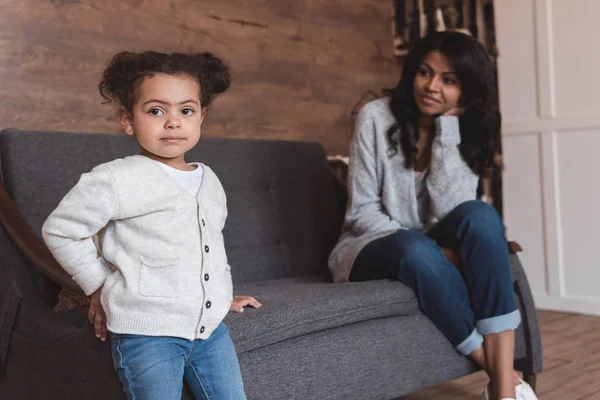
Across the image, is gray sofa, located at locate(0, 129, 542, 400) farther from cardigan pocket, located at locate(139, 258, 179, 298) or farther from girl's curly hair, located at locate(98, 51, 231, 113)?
girl's curly hair, located at locate(98, 51, 231, 113)

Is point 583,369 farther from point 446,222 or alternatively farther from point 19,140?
point 19,140

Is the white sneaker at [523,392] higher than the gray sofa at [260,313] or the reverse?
the reverse

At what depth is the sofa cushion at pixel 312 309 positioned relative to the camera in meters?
1.47

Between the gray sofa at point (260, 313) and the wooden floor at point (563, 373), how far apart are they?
162mm

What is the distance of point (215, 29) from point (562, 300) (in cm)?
210

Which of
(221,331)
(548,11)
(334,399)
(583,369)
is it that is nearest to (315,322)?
(334,399)

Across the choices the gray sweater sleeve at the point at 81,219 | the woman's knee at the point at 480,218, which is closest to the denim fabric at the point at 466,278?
the woman's knee at the point at 480,218

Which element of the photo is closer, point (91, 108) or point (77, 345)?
point (77, 345)

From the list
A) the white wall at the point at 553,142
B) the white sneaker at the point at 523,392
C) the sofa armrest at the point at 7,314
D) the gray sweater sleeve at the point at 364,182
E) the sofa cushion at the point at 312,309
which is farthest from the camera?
the white wall at the point at 553,142

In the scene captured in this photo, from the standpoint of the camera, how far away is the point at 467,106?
2.20 m

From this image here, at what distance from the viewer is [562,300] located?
3.43 m

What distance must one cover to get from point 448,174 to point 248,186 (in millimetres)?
658

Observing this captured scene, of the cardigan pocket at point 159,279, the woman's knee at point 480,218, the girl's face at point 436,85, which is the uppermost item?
the girl's face at point 436,85

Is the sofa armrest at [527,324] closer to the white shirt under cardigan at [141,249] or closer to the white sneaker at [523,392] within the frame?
the white sneaker at [523,392]
